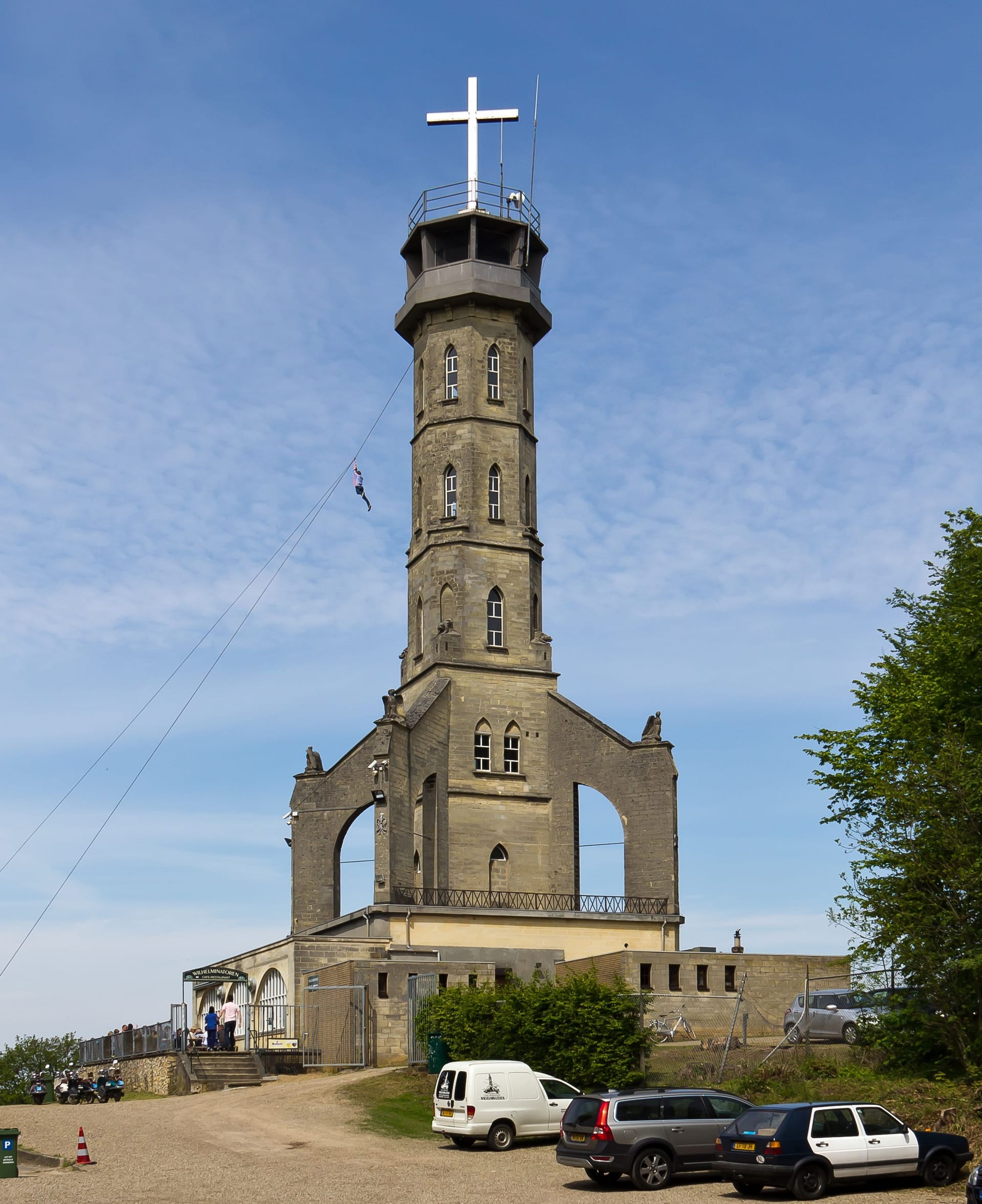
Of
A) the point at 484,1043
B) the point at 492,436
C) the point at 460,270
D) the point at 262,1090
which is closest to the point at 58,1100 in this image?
the point at 262,1090

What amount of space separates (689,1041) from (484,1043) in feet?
30.3

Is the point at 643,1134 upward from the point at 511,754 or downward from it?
downward

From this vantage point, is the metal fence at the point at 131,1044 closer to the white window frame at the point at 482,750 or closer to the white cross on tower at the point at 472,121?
the white window frame at the point at 482,750

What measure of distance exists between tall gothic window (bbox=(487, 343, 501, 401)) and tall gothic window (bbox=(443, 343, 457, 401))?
1241 mm

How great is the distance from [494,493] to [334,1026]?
2221 centimetres

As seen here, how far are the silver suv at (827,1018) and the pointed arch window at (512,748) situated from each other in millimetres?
17661

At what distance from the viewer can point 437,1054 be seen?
3578cm

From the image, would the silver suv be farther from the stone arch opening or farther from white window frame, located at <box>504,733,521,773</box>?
white window frame, located at <box>504,733,521,773</box>

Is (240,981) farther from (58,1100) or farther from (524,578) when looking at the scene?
(524,578)

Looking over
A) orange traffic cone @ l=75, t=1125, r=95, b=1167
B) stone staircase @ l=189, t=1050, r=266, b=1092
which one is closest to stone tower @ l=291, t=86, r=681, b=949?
stone staircase @ l=189, t=1050, r=266, b=1092

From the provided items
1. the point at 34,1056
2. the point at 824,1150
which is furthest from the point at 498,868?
the point at 34,1056

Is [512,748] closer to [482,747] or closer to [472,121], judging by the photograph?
[482,747]

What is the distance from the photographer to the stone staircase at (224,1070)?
37906 millimetres

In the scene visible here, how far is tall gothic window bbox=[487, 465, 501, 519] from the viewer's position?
56.0m
